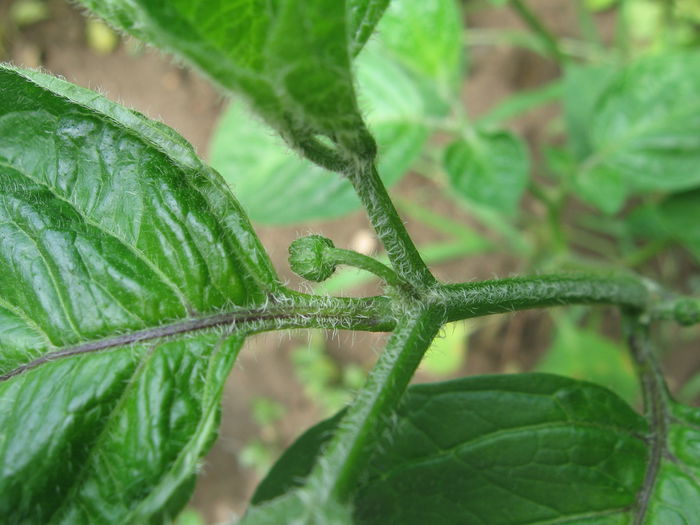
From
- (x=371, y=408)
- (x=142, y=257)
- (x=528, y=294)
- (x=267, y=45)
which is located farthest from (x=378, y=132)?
(x=267, y=45)

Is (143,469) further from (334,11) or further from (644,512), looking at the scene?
(644,512)

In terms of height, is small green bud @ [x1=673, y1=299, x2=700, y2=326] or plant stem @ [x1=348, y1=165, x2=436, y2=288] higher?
small green bud @ [x1=673, y1=299, x2=700, y2=326]

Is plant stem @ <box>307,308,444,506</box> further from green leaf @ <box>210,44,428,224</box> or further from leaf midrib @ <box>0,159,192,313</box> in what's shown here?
green leaf @ <box>210,44,428,224</box>

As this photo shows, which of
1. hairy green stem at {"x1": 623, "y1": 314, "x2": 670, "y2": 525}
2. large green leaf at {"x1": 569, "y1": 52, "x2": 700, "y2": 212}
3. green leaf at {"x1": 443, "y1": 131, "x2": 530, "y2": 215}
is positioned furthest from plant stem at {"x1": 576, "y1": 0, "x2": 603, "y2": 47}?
hairy green stem at {"x1": 623, "y1": 314, "x2": 670, "y2": 525}

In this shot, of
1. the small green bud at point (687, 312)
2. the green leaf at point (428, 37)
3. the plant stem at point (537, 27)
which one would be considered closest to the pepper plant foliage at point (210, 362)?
the small green bud at point (687, 312)

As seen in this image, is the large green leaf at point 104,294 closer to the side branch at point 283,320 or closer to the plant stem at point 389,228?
the side branch at point 283,320

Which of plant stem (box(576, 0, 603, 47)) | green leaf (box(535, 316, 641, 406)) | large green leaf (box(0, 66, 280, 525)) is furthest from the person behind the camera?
plant stem (box(576, 0, 603, 47))

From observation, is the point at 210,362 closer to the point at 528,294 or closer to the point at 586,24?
the point at 528,294
